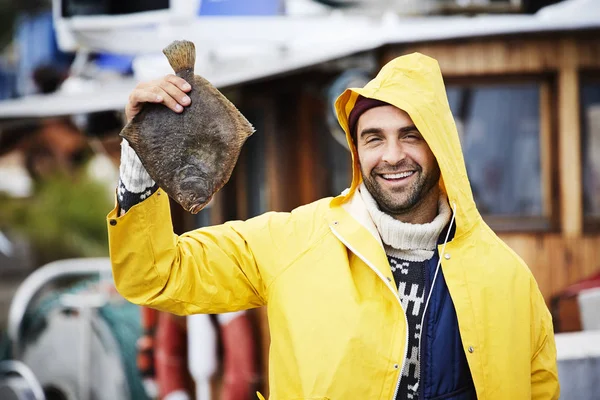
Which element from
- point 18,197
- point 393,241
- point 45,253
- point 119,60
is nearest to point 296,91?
point 119,60

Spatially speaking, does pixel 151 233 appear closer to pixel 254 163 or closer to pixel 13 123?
pixel 254 163

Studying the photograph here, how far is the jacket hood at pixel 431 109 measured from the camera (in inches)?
99.0

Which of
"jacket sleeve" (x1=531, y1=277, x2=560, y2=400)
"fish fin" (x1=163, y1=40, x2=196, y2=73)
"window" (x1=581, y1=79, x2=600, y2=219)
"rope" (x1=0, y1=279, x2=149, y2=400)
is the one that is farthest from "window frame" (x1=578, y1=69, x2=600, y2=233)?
"rope" (x1=0, y1=279, x2=149, y2=400)

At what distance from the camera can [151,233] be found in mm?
2248

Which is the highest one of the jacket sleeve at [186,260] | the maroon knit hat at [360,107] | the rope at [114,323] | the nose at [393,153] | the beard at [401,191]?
the maroon knit hat at [360,107]

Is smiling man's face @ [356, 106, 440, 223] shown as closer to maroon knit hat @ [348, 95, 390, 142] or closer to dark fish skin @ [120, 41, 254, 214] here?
maroon knit hat @ [348, 95, 390, 142]

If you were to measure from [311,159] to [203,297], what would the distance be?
3.38 m

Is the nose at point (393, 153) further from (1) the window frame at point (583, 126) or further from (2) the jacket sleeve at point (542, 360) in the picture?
(1) the window frame at point (583, 126)

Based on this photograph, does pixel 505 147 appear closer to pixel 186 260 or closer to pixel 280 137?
pixel 280 137

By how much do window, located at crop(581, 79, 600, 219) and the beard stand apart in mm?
2915

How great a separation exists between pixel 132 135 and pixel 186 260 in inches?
16.8

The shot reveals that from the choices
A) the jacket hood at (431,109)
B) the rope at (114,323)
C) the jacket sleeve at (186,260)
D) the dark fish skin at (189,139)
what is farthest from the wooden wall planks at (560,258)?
the rope at (114,323)

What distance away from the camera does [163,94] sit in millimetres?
2221

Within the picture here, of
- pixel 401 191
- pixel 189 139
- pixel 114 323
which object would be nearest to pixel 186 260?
pixel 189 139
